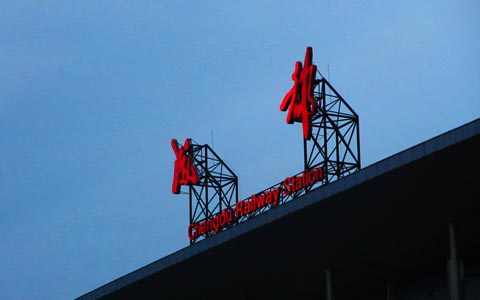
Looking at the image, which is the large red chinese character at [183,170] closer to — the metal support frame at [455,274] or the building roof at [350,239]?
the building roof at [350,239]

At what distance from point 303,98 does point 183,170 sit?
1811 cm

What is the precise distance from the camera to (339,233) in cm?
6612

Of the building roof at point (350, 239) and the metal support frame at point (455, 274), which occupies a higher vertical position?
the building roof at point (350, 239)

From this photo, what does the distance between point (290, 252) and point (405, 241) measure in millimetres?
6384

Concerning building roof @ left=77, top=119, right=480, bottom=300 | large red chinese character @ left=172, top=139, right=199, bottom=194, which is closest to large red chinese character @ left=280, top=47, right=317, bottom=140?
building roof @ left=77, top=119, right=480, bottom=300

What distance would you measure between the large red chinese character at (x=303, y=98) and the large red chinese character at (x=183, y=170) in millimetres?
15439

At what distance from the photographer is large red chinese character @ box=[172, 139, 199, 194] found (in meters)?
93.2

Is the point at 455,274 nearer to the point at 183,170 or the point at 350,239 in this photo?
the point at 350,239

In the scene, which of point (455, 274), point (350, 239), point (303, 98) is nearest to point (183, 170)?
point (303, 98)

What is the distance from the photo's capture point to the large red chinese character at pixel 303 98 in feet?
256

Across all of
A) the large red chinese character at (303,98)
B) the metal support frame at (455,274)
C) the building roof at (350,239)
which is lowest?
the metal support frame at (455,274)

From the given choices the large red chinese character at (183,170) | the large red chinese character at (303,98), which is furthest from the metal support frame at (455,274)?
the large red chinese character at (183,170)

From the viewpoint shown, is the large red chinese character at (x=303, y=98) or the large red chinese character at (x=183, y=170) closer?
the large red chinese character at (x=303, y=98)

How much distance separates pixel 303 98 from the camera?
7838 cm
